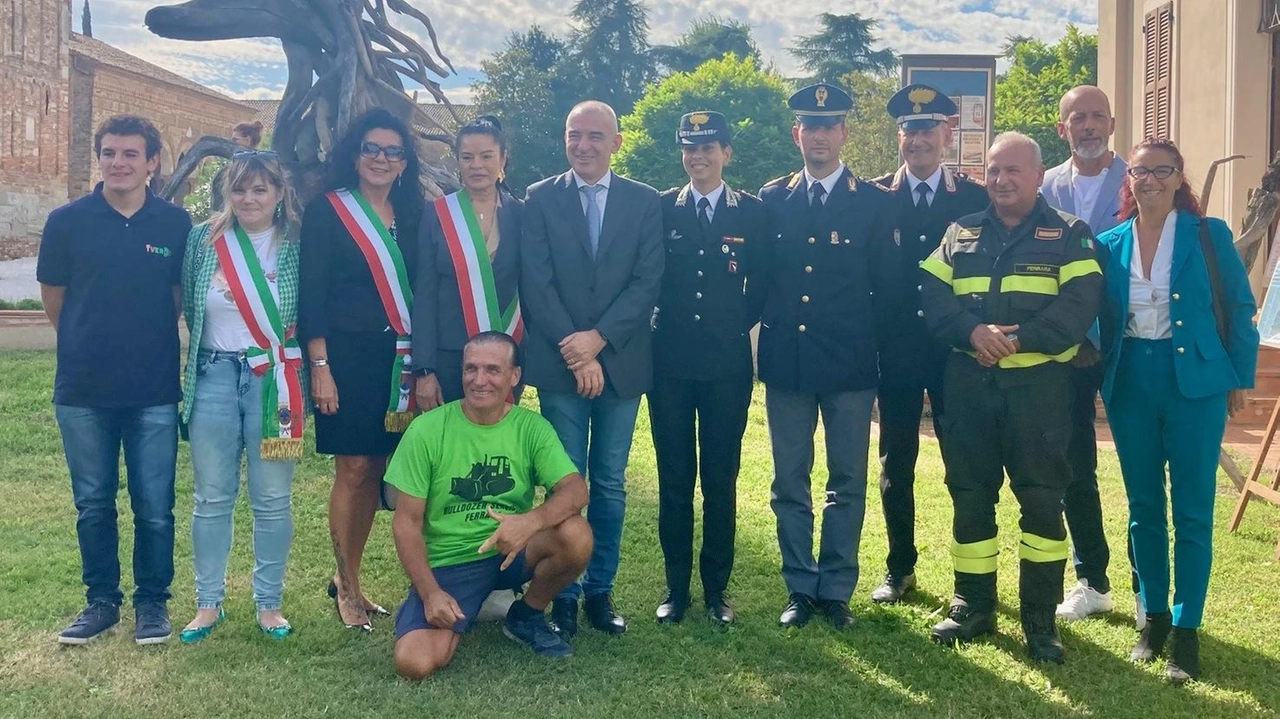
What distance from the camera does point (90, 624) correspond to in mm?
4000

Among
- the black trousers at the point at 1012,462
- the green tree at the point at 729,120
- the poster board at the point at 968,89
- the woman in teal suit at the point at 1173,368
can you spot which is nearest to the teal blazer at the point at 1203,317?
the woman in teal suit at the point at 1173,368

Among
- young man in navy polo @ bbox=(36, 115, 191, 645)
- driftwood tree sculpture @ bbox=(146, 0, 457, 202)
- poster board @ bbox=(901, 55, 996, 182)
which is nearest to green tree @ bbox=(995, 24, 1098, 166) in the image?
poster board @ bbox=(901, 55, 996, 182)

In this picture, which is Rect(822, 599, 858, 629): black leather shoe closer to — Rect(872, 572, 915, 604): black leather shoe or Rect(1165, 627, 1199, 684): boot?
Rect(872, 572, 915, 604): black leather shoe

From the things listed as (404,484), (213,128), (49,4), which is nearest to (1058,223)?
(404,484)

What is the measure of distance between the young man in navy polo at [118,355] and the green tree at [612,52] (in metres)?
42.5

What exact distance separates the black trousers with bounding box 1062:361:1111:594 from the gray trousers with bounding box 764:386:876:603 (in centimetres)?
84

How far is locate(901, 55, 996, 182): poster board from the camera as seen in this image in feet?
31.2

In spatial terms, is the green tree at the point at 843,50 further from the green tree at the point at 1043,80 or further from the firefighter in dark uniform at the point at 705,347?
the firefighter in dark uniform at the point at 705,347

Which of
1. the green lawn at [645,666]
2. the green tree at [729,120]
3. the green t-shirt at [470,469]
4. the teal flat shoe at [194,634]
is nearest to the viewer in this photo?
the green lawn at [645,666]

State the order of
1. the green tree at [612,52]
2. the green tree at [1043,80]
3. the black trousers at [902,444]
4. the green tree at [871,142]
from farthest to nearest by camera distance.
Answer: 1. the green tree at [612,52]
2. the green tree at [1043,80]
3. the green tree at [871,142]
4. the black trousers at [902,444]

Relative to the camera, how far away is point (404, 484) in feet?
12.1

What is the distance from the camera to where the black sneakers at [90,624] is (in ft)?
12.9

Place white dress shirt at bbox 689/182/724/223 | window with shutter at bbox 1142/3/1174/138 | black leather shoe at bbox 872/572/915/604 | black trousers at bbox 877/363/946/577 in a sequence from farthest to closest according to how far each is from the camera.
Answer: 1. window with shutter at bbox 1142/3/1174/138
2. black leather shoe at bbox 872/572/915/604
3. black trousers at bbox 877/363/946/577
4. white dress shirt at bbox 689/182/724/223

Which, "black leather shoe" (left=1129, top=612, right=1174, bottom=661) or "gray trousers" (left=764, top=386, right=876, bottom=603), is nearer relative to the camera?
"black leather shoe" (left=1129, top=612, right=1174, bottom=661)
